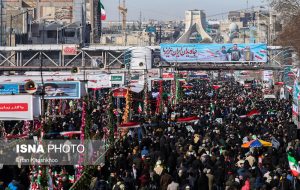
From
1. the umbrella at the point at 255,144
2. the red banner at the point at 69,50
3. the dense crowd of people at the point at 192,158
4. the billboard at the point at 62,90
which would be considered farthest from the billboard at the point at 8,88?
the red banner at the point at 69,50

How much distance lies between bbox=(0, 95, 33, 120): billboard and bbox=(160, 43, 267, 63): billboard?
5241 centimetres

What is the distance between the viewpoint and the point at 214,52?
75.6 metres

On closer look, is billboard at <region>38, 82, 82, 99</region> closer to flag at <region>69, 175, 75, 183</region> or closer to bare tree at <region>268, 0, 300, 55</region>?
flag at <region>69, 175, 75, 183</region>

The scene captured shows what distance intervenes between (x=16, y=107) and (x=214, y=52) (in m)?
54.3

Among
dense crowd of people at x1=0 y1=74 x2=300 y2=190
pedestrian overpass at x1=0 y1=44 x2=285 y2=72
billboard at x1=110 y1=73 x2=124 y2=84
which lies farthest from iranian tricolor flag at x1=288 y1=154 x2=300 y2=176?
pedestrian overpass at x1=0 y1=44 x2=285 y2=72

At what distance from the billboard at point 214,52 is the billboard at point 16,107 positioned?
2063 inches

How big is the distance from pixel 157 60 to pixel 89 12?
70895 millimetres

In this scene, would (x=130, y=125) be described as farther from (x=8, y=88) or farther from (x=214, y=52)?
(x=214, y=52)

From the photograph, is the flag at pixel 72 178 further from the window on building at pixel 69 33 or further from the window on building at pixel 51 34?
the window on building at pixel 51 34

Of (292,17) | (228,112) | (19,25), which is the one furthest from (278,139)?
(19,25)

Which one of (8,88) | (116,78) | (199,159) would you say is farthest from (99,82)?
(199,159)

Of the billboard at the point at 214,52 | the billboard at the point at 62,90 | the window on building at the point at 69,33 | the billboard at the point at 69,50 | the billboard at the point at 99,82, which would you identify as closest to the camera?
the billboard at the point at 62,90

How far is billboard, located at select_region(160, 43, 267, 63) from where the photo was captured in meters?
74.7

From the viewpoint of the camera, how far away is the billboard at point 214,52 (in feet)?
245
